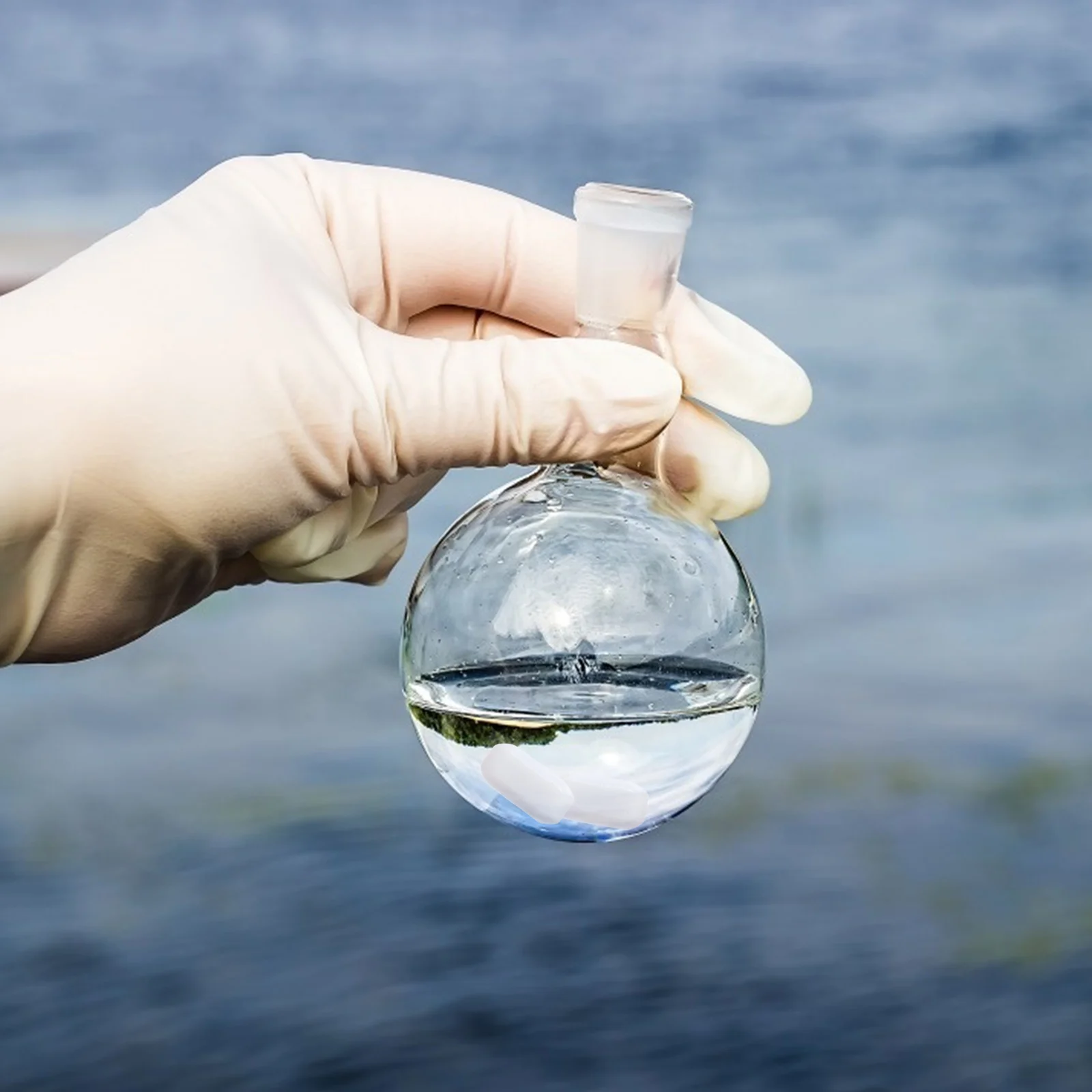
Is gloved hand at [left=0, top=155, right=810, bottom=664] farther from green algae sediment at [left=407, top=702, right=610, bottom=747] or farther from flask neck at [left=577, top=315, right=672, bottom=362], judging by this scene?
green algae sediment at [left=407, top=702, right=610, bottom=747]

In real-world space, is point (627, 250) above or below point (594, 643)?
above

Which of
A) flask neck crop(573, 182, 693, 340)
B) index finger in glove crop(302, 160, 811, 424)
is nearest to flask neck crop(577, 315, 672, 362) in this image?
flask neck crop(573, 182, 693, 340)

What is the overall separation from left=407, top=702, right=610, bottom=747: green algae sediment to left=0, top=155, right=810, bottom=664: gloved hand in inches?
8.6

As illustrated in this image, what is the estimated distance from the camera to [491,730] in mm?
945

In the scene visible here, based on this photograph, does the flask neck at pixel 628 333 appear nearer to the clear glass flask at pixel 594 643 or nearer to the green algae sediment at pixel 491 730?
the clear glass flask at pixel 594 643

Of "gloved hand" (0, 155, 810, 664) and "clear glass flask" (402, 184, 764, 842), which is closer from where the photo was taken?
"clear glass flask" (402, 184, 764, 842)

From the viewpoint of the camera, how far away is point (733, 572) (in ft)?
3.29

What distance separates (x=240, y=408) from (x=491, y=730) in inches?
12.4

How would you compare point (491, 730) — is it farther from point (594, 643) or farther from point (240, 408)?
point (240, 408)

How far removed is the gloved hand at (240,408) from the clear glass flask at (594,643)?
0.08 meters

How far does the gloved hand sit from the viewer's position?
107cm

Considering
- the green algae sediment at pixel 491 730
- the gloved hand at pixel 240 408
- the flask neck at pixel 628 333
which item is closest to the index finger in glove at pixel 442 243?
the gloved hand at pixel 240 408

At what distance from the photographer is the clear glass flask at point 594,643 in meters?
0.94

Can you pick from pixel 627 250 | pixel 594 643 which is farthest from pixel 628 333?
pixel 594 643
